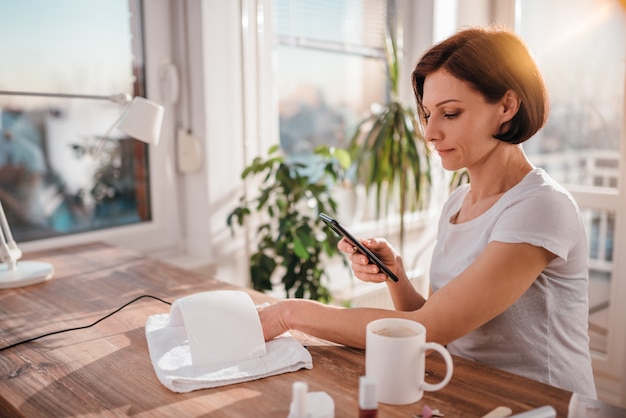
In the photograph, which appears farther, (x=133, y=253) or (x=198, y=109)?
(x=198, y=109)

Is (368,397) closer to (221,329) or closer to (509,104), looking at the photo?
(221,329)

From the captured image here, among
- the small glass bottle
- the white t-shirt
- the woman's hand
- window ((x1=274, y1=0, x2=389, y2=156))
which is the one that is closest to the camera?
the small glass bottle

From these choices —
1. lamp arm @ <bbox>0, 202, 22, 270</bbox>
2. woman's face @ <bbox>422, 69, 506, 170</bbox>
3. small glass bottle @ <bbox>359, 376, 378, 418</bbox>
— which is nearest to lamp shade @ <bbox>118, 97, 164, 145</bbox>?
lamp arm @ <bbox>0, 202, 22, 270</bbox>

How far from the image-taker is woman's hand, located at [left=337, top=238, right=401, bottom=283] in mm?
1116

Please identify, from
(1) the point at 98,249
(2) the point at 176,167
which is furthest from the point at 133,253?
(2) the point at 176,167

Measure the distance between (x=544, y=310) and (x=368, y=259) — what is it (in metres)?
0.35

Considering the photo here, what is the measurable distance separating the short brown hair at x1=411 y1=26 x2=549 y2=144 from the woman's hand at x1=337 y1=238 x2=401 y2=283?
349 mm

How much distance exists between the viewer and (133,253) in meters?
1.76

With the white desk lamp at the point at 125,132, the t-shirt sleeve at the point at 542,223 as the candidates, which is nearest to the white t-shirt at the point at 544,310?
the t-shirt sleeve at the point at 542,223

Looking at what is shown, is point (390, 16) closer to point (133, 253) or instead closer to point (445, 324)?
point (133, 253)

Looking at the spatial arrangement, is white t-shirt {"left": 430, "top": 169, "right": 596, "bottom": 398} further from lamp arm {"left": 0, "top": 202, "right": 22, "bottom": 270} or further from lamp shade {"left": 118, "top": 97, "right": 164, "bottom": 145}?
lamp arm {"left": 0, "top": 202, "right": 22, "bottom": 270}

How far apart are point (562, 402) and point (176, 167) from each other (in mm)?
1701

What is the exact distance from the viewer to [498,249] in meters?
0.96

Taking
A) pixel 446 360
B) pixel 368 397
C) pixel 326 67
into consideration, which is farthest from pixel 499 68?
pixel 326 67
